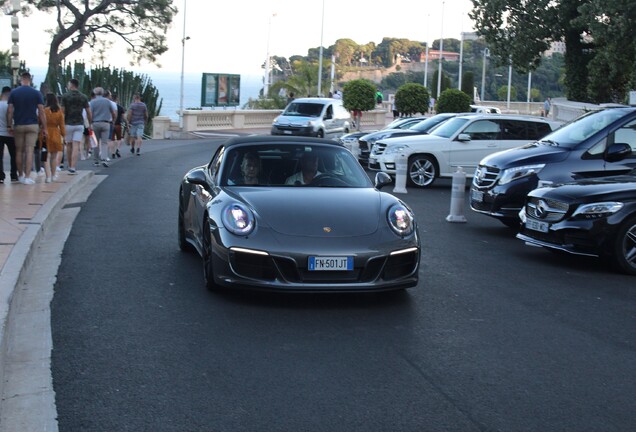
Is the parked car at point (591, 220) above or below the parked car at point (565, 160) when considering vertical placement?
below

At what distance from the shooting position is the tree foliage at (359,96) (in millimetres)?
49812

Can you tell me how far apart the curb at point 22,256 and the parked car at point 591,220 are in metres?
5.64

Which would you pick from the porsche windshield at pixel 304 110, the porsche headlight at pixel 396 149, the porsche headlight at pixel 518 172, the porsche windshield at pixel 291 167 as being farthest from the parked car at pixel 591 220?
the porsche windshield at pixel 304 110

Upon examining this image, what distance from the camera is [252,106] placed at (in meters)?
60.3

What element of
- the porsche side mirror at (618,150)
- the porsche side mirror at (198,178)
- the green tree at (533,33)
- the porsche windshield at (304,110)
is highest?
the green tree at (533,33)

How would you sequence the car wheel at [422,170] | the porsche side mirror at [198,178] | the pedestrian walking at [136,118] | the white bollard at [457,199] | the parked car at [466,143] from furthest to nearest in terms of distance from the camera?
the pedestrian walking at [136,118] → the car wheel at [422,170] → the parked car at [466,143] → the white bollard at [457,199] → the porsche side mirror at [198,178]

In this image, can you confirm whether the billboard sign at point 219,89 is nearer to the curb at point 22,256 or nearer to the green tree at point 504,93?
the curb at point 22,256

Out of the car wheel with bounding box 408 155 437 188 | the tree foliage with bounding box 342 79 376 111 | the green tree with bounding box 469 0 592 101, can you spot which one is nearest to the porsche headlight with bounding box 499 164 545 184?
the car wheel with bounding box 408 155 437 188

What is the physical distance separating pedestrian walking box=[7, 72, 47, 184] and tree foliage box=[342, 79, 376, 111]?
33666 mm

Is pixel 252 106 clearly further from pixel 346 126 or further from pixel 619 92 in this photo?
pixel 619 92

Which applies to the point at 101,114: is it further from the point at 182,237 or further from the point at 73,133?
the point at 182,237

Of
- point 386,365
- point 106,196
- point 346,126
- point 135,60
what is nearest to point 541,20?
point 346,126

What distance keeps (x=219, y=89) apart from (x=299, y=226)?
4574 cm

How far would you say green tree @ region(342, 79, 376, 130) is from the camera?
49844 mm
